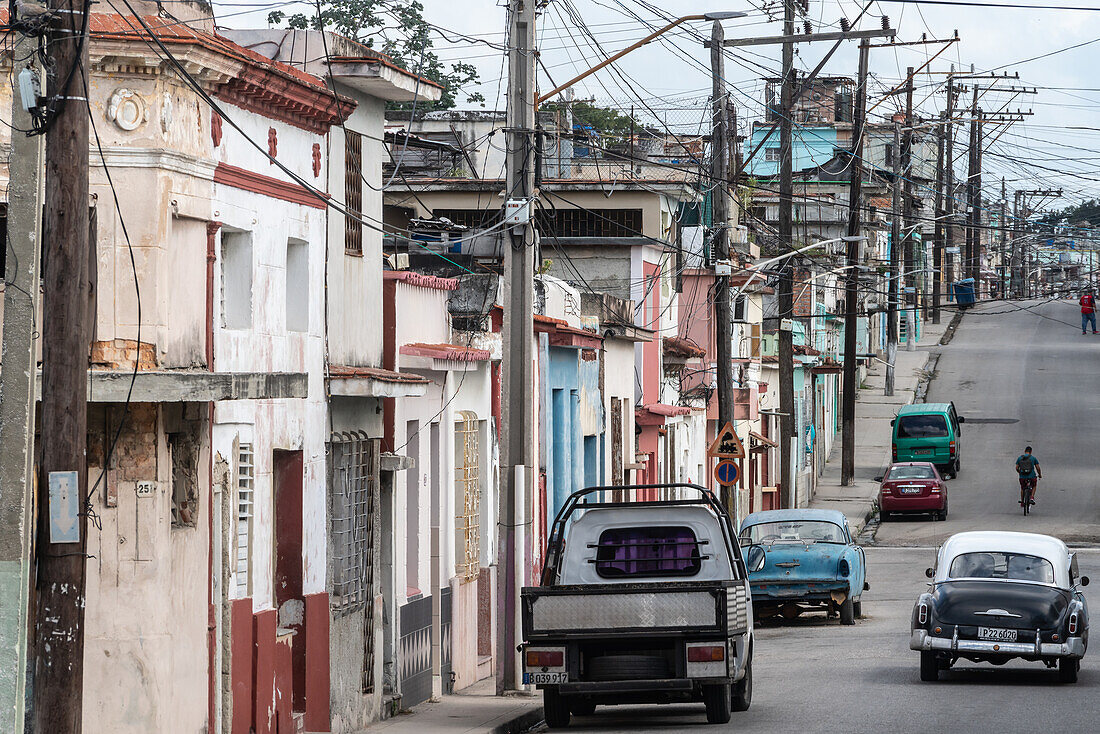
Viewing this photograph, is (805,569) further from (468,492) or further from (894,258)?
(894,258)

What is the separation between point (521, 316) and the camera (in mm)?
19875

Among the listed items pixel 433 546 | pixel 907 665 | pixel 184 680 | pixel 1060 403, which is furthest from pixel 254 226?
pixel 1060 403

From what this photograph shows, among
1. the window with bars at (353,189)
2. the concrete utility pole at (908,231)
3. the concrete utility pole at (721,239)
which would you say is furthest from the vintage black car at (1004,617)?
the concrete utility pole at (908,231)

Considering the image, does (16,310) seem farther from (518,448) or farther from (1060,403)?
(1060,403)

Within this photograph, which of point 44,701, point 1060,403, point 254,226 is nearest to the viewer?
point 44,701

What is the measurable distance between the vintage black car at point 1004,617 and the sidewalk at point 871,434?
919 inches

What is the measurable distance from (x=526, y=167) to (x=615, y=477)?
14.9 m

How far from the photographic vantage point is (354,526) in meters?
18.5

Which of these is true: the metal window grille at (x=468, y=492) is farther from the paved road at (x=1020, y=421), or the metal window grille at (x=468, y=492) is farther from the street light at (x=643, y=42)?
the paved road at (x=1020, y=421)

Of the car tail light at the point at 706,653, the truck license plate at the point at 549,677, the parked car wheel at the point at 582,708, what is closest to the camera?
the car tail light at the point at 706,653

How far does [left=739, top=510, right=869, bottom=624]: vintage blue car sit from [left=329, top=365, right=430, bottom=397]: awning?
33.6ft

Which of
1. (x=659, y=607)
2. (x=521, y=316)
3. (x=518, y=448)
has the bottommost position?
(x=659, y=607)

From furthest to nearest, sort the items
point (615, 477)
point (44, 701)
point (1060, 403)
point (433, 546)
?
point (1060, 403)
point (615, 477)
point (433, 546)
point (44, 701)

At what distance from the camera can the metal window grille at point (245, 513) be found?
1573 centimetres
